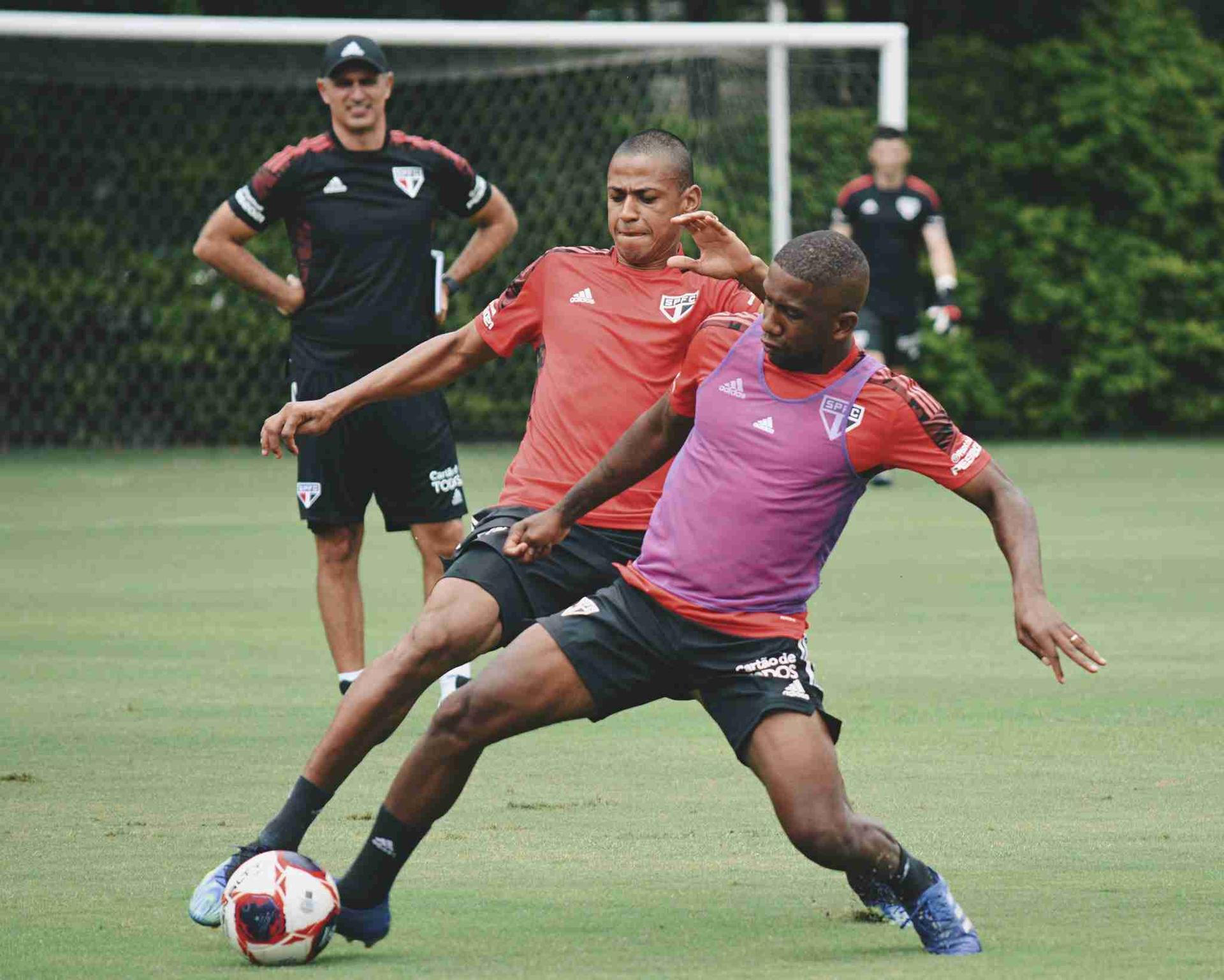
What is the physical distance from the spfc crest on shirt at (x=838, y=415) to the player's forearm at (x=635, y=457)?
0.45 meters

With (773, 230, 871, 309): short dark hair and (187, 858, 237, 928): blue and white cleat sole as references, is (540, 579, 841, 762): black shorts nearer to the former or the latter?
(773, 230, 871, 309): short dark hair

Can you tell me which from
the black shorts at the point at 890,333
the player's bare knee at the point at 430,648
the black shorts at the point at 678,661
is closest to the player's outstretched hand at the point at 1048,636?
the black shorts at the point at 678,661

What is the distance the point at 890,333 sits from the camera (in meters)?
17.1

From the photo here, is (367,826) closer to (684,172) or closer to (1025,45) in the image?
(684,172)

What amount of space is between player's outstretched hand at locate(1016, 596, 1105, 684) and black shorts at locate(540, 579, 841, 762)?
535 millimetres

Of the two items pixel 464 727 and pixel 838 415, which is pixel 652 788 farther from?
pixel 838 415

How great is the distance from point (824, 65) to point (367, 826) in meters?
15.6

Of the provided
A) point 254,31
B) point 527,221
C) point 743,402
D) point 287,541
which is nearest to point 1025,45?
point 527,221

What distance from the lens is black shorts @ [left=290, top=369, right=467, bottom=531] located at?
8453mm

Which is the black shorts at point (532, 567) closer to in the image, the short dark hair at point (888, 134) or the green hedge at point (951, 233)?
the short dark hair at point (888, 134)

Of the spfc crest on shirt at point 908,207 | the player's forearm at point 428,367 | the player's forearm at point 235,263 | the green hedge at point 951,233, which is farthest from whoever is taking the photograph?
the green hedge at point 951,233

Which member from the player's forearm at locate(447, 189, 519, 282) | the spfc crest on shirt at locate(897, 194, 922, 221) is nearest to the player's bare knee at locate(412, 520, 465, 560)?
the player's forearm at locate(447, 189, 519, 282)

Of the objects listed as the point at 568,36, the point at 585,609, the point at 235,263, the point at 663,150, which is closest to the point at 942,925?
the point at 585,609

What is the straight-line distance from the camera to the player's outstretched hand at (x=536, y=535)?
5.57 m
